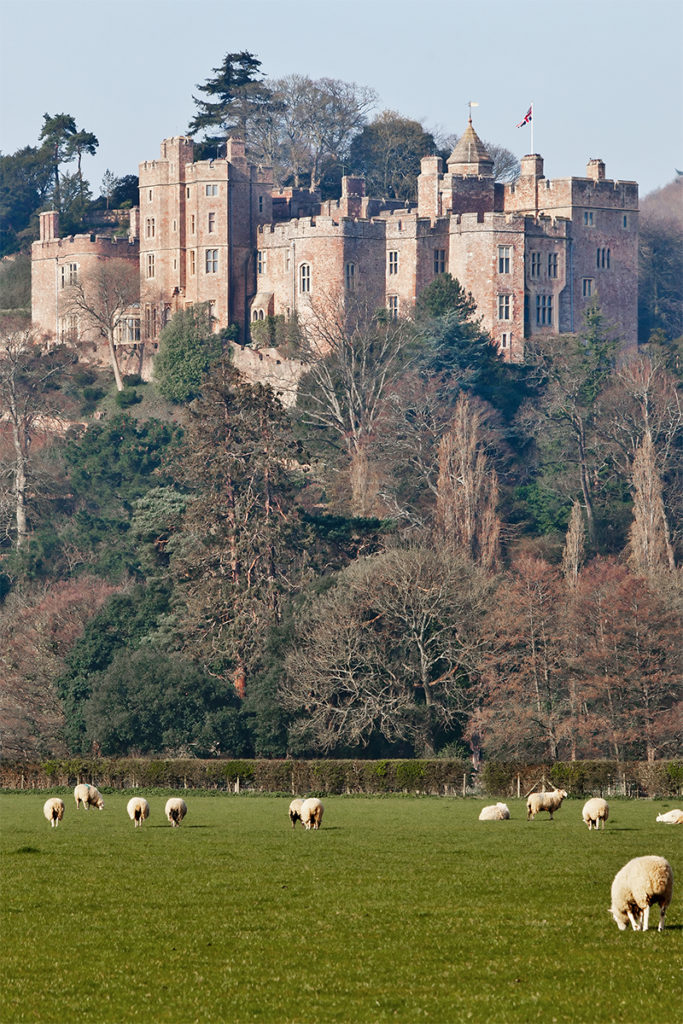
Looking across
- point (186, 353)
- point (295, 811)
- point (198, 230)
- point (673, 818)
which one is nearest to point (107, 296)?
point (198, 230)

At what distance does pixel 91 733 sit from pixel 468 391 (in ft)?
106

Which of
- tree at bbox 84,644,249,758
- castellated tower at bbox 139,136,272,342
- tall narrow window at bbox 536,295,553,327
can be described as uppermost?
castellated tower at bbox 139,136,272,342

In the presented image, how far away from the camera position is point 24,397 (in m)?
91.0

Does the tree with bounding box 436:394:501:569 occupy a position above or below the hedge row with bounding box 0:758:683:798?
above

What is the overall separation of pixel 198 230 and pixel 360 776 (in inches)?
2035

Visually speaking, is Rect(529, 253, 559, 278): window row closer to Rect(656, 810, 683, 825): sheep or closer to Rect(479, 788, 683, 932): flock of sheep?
Rect(656, 810, 683, 825): sheep

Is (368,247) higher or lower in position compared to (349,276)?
higher

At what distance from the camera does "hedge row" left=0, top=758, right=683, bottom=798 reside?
44375mm

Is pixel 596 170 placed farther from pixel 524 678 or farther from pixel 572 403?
pixel 524 678

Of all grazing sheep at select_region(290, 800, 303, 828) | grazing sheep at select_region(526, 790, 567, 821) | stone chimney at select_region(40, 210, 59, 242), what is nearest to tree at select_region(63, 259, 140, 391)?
stone chimney at select_region(40, 210, 59, 242)

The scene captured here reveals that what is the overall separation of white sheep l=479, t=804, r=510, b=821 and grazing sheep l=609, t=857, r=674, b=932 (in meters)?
16.0

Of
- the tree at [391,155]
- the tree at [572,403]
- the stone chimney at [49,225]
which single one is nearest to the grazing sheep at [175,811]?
the tree at [572,403]

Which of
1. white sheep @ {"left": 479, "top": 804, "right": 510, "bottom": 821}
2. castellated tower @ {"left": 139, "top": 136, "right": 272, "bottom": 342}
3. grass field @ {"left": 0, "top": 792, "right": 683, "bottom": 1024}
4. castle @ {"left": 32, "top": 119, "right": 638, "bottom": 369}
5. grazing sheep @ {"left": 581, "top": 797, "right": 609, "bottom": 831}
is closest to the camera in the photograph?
grass field @ {"left": 0, "top": 792, "right": 683, "bottom": 1024}

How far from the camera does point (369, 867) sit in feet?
83.7
